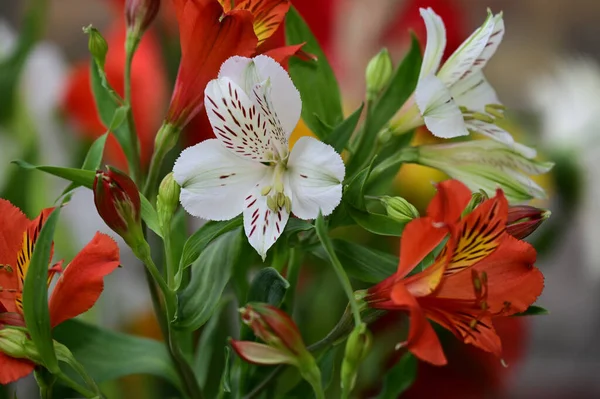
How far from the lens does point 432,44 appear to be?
14.8 inches

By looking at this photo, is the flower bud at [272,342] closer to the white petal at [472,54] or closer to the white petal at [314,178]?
the white petal at [314,178]

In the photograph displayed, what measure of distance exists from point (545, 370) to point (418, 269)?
3.54 feet

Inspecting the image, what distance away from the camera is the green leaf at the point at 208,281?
356mm

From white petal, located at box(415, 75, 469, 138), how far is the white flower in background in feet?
0.16

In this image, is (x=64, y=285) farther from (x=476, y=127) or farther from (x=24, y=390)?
(x=24, y=390)

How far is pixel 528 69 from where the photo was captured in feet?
5.21

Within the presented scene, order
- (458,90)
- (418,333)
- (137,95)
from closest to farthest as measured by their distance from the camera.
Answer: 1. (418,333)
2. (458,90)
3. (137,95)

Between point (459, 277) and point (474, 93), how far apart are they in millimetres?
111

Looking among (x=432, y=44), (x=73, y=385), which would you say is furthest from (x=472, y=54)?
(x=73, y=385)

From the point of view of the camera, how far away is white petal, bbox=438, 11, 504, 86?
367mm

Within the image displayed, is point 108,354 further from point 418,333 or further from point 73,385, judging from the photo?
point 418,333

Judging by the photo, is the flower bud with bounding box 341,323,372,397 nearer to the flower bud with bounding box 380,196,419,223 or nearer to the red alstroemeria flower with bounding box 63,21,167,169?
the flower bud with bounding box 380,196,419,223

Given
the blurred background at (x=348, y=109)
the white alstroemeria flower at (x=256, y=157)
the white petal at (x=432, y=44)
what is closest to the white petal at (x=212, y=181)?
the white alstroemeria flower at (x=256, y=157)

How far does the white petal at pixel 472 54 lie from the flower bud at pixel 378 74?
4cm
